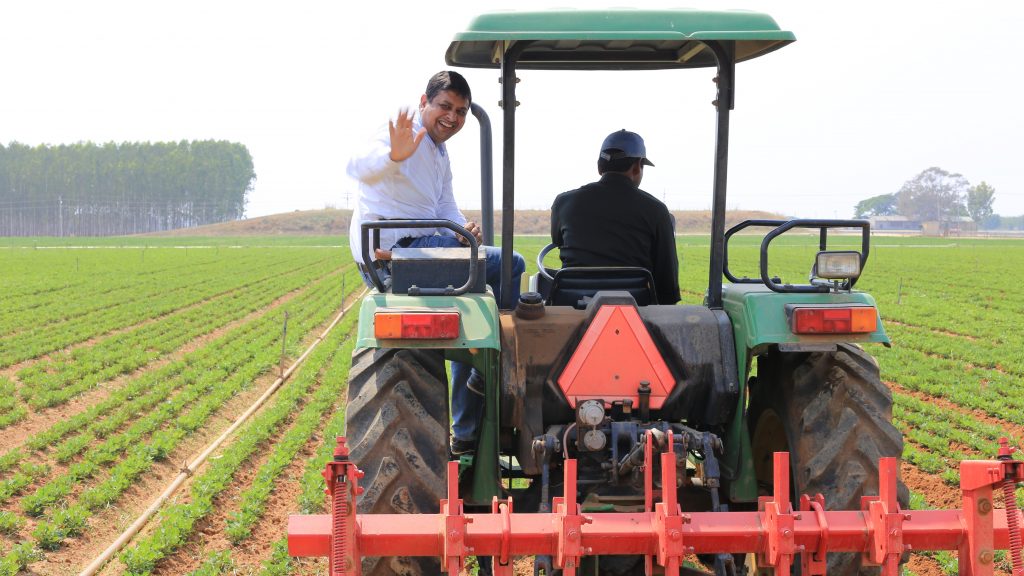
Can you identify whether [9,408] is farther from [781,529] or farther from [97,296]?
[97,296]

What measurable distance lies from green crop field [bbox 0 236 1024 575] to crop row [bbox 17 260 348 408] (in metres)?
0.04

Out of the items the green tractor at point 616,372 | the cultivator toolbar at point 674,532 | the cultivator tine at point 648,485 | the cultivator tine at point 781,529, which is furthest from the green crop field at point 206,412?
the cultivator tine at point 781,529

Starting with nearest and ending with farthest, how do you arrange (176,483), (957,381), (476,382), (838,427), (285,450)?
1. (838,427)
2. (476,382)
3. (176,483)
4. (285,450)
5. (957,381)

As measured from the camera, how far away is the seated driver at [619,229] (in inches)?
184

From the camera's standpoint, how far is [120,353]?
1478 cm

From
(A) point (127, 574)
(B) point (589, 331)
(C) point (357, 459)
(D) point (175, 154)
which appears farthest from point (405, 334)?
(D) point (175, 154)

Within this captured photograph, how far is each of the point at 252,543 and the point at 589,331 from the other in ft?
11.2

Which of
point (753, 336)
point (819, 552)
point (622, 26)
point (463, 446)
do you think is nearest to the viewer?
point (819, 552)

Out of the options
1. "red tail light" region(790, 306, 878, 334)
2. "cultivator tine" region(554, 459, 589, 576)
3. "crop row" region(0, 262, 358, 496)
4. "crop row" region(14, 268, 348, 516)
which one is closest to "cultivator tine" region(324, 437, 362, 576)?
"cultivator tine" region(554, 459, 589, 576)

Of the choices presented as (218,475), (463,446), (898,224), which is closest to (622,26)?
(463,446)

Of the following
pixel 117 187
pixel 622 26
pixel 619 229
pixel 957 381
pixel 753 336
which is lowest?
pixel 957 381

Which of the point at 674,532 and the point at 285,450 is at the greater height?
the point at 674,532

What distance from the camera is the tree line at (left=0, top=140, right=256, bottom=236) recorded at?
12656 cm

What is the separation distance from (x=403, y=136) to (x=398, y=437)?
1.61 meters
